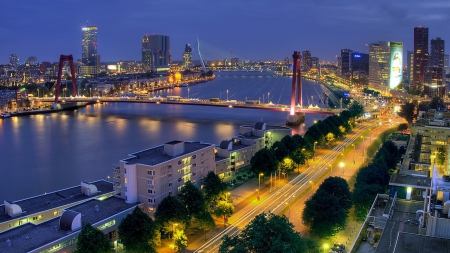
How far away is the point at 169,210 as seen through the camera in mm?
4141

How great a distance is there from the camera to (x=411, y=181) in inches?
134

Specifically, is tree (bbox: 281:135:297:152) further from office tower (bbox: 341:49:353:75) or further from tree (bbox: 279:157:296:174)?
office tower (bbox: 341:49:353:75)

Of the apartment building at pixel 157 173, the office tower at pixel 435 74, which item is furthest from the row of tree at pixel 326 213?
the office tower at pixel 435 74

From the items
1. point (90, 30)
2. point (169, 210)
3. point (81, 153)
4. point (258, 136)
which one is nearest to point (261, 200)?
point (169, 210)

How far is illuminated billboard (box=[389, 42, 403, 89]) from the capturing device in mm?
20531

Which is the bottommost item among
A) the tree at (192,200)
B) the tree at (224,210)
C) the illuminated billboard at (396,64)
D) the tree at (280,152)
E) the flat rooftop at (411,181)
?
the tree at (224,210)

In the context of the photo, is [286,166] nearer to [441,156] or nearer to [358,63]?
[441,156]

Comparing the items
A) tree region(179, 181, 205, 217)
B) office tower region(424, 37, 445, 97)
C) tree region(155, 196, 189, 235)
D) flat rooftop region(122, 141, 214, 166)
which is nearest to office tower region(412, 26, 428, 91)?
office tower region(424, 37, 445, 97)

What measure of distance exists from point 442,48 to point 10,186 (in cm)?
2686

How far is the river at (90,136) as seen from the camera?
21.9ft

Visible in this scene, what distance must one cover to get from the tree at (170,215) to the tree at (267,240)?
1.01 m

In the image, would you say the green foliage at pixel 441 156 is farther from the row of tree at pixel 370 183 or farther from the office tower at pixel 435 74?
the office tower at pixel 435 74

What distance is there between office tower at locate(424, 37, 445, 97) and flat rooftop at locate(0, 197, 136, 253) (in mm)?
17579

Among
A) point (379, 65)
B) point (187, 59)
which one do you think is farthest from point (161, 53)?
point (379, 65)
